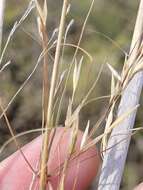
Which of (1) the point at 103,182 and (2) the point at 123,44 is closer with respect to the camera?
(1) the point at 103,182

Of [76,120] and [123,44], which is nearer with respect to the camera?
[76,120]

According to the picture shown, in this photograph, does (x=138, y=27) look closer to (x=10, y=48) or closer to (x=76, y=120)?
(x=76, y=120)

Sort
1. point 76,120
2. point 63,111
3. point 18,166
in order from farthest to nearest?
1. point 63,111
2. point 18,166
3. point 76,120

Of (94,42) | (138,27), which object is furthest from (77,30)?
(138,27)

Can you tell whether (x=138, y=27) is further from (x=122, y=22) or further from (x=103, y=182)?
(x=122, y=22)

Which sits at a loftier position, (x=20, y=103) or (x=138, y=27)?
(x=138, y=27)

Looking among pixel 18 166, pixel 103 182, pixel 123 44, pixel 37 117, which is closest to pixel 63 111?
pixel 37 117

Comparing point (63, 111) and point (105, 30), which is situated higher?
point (105, 30)

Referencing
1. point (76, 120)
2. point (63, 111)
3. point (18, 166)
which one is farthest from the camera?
point (63, 111)
